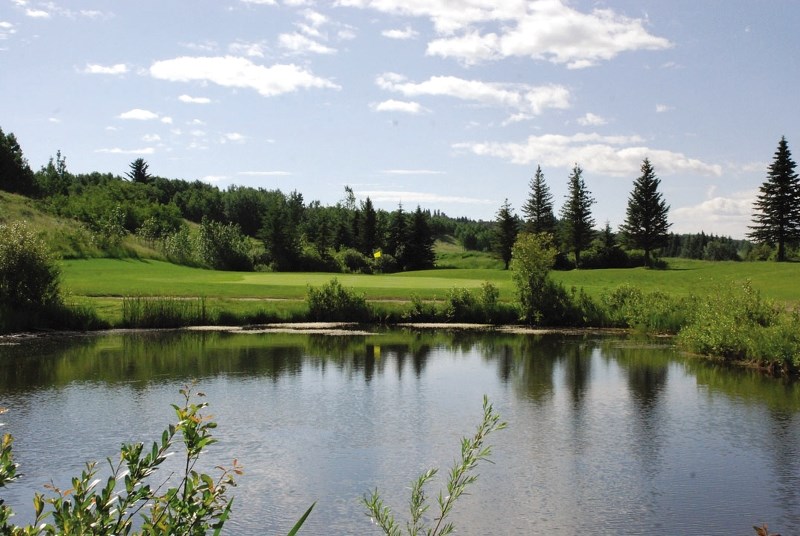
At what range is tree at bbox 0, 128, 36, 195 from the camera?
93188 millimetres

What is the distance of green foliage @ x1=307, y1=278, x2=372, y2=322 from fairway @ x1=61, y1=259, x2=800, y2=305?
289cm

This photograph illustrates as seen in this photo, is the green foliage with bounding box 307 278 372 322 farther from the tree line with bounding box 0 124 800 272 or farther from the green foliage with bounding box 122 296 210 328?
the tree line with bounding box 0 124 800 272

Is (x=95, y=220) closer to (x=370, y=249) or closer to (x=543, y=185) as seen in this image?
(x=370, y=249)

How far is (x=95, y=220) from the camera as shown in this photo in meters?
76.3

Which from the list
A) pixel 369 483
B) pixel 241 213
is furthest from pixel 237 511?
pixel 241 213

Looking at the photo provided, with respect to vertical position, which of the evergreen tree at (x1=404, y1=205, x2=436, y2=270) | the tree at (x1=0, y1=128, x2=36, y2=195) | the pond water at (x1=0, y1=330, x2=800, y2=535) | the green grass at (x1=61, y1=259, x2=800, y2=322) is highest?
the tree at (x1=0, y1=128, x2=36, y2=195)

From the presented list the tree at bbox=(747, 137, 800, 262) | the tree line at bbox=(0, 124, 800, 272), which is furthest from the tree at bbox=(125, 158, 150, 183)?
the tree at bbox=(747, 137, 800, 262)

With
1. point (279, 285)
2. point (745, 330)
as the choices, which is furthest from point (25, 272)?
point (745, 330)

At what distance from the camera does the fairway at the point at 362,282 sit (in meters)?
41.1

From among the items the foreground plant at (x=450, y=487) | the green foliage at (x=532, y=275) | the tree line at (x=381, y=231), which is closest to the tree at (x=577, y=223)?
the tree line at (x=381, y=231)

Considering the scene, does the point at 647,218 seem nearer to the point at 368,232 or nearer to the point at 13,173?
the point at 368,232

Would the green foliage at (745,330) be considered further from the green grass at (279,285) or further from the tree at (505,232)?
the tree at (505,232)

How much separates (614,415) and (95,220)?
69.3 meters

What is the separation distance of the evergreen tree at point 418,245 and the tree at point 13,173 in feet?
165
